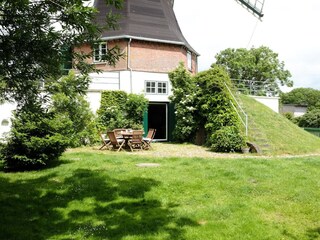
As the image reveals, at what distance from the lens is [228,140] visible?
48.9 feet

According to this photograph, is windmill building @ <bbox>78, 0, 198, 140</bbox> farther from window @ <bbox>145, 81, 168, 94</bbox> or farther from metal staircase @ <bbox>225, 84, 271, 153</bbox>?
metal staircase @ <bbox>225, 84, 271, 153</bbox>

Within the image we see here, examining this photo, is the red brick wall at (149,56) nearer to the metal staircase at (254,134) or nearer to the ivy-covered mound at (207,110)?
the ivy-covered mound at (207,110)

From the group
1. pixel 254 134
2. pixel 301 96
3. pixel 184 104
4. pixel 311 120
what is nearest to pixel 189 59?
pixel 184 104

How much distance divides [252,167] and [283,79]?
48991mm

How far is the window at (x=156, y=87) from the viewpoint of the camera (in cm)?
2277

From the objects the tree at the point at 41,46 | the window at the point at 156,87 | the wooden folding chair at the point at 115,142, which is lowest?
the wooden folding chair at the point at 115,142

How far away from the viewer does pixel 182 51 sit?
2536 centimetres

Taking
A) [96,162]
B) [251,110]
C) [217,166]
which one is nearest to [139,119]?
[251,110]

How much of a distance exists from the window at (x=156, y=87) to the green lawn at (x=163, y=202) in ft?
41.9

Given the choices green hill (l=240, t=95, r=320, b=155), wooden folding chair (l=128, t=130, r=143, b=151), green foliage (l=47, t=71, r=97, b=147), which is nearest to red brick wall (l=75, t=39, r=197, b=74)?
green foliage (l=47, t=71, r=97, b=147)

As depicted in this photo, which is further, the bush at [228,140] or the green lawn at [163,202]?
the bush at [228,140]

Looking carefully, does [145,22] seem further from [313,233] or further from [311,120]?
[311,120]

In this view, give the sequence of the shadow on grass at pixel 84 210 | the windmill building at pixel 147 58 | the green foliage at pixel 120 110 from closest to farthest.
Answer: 1. the shadow on grass at pixel 84 210
2. the green foliage at pixel 120 110
3. the windmill building at pixel 147 58

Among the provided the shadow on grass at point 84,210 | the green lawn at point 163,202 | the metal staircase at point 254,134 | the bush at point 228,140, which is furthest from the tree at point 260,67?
the shadow on grass at point 84,210
